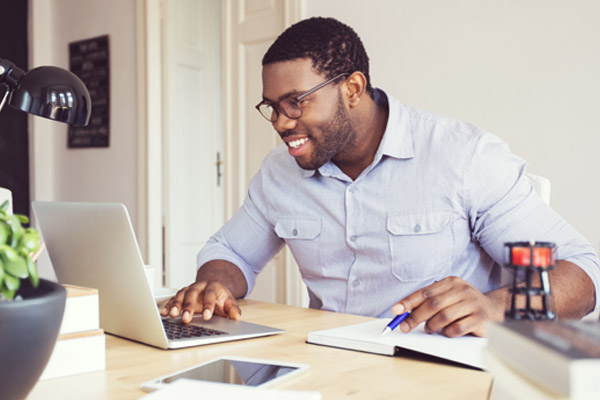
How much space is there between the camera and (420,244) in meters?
1.41

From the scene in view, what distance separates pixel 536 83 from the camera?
2035 mm

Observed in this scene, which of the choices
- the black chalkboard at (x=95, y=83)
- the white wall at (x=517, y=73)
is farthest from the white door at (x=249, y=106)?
the black chalkboard at (x=95, y=83)

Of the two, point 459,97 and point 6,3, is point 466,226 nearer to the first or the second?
point 459,97

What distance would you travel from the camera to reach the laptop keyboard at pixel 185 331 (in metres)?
1.02

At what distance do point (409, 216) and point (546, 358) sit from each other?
3.48 ft

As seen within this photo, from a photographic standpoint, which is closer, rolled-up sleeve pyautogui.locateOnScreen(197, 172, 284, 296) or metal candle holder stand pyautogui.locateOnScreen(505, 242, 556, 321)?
metal candle holder stand pyautogui.locateOnScreen(505, 242, 556, 321)

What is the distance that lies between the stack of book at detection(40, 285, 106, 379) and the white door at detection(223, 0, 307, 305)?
2.09 meters

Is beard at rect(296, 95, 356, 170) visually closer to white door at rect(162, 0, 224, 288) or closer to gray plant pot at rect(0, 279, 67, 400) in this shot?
gray plant pot at rect(0, 279, 67, 400)

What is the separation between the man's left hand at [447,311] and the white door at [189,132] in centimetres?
294

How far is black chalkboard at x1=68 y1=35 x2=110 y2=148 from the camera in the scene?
403cm

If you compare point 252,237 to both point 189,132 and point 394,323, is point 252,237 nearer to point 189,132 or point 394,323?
point 394,323

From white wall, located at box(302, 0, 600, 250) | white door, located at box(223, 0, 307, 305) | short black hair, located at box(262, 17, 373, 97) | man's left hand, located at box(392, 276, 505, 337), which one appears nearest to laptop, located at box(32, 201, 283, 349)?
man's left hand, located at box(392, 276, 505, 337)

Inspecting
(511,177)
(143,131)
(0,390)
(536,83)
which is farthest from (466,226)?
(143,131)

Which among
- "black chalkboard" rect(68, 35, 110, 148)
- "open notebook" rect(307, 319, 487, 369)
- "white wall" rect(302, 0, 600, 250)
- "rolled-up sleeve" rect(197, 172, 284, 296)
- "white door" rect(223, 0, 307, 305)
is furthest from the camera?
"black chalkboard" rect(68, 35, 110, 148)
